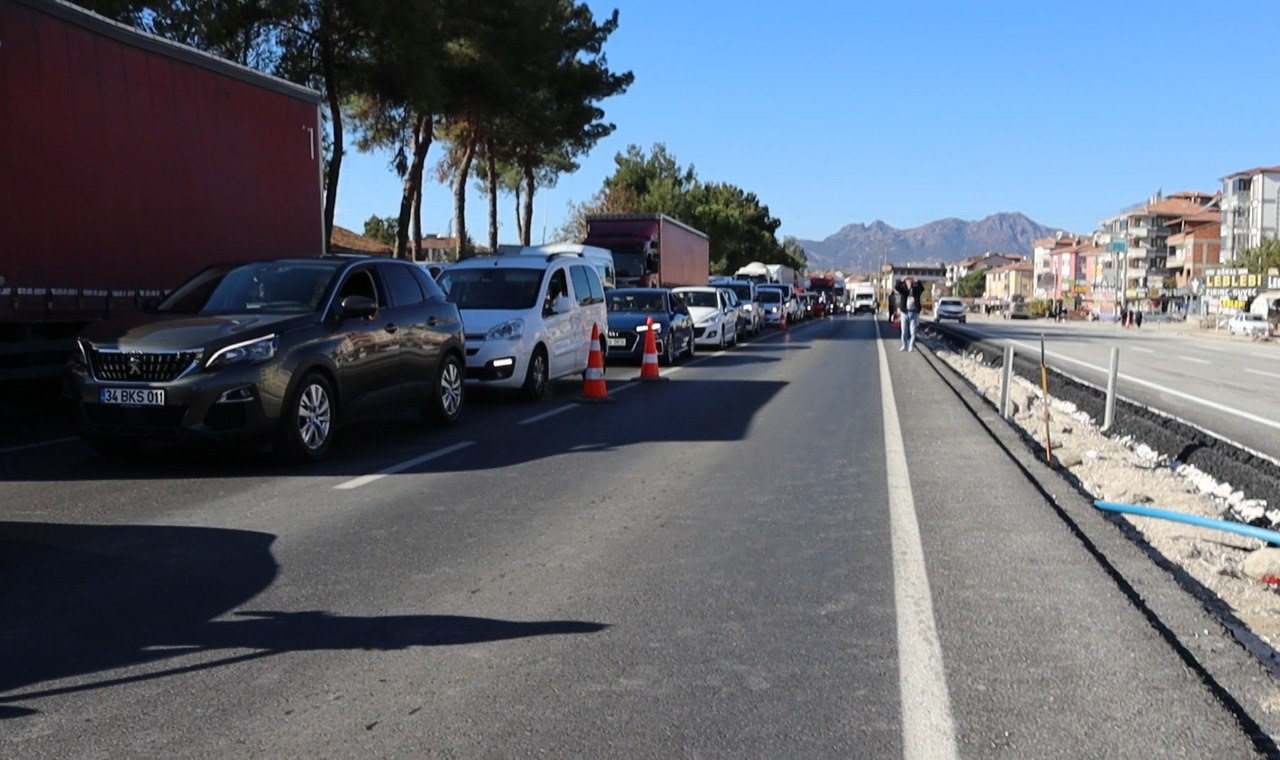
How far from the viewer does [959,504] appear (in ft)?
27.1

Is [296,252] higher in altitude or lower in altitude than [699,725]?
higher

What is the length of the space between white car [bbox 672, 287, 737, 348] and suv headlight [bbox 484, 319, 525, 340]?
561 inches

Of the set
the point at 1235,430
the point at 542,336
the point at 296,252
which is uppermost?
the point at 296,252

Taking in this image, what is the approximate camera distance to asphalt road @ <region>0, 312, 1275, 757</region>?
407 centimetres

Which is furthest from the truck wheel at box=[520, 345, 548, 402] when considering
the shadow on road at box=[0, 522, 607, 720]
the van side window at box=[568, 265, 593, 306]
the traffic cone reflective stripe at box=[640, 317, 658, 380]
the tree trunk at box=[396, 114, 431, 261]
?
the tree trunk at box=[396, 114, 431, 261]

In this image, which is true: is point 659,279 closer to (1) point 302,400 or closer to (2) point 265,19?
(2) point 265,19

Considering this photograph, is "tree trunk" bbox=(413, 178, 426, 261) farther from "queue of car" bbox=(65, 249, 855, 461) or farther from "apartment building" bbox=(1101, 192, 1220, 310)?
"apartment building" bbox=(1101, 192, 1220, 310)

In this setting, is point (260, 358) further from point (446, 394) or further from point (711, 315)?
point (711, 315)

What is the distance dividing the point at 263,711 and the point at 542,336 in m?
11.5

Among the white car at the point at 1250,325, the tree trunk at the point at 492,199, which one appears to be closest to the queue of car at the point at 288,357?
the tree trunk at the point at 492,199

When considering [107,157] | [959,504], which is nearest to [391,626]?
[959,504]

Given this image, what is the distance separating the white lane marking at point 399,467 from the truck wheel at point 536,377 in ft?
12.7

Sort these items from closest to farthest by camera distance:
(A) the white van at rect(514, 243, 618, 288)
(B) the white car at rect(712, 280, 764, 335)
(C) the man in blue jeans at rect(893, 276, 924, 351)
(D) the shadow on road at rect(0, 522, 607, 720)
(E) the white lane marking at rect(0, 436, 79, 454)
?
(D) the shadow on road at rect(0, 522, 607, 720)
(E) the white lane marking at rect(0, 436, 79, 454)
(C) the man in blue jeans at rect(893, 276, 924, 351)
(A) the white van at rect(514, 243, 618, 288)
(B) the white car at rect(712, 280, 764, 335)

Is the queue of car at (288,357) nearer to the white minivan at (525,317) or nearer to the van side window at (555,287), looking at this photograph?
the white minivan at (525,317)
